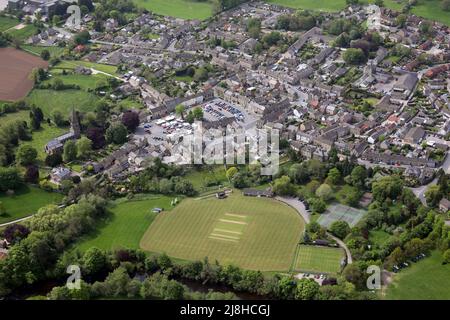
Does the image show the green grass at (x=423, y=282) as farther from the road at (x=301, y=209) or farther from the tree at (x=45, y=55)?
the tree at (x=45, y=55)

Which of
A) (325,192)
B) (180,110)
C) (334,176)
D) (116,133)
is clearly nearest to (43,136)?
(116,133)

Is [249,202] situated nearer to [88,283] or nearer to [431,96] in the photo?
[88,283]

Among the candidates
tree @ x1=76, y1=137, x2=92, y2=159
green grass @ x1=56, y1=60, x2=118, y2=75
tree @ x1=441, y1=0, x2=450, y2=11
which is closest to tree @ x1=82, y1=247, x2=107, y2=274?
tree @ x1=76, y1=137, x2=92, y2=159

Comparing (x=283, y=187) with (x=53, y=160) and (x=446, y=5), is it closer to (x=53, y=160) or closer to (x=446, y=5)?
(x=53, y=160)

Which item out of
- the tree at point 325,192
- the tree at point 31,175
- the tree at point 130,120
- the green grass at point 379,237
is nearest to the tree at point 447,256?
the green grass at point 379,237

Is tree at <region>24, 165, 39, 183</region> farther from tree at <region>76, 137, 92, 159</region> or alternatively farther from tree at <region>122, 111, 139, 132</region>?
tree at <region>122, 111, 139, 132</region>
